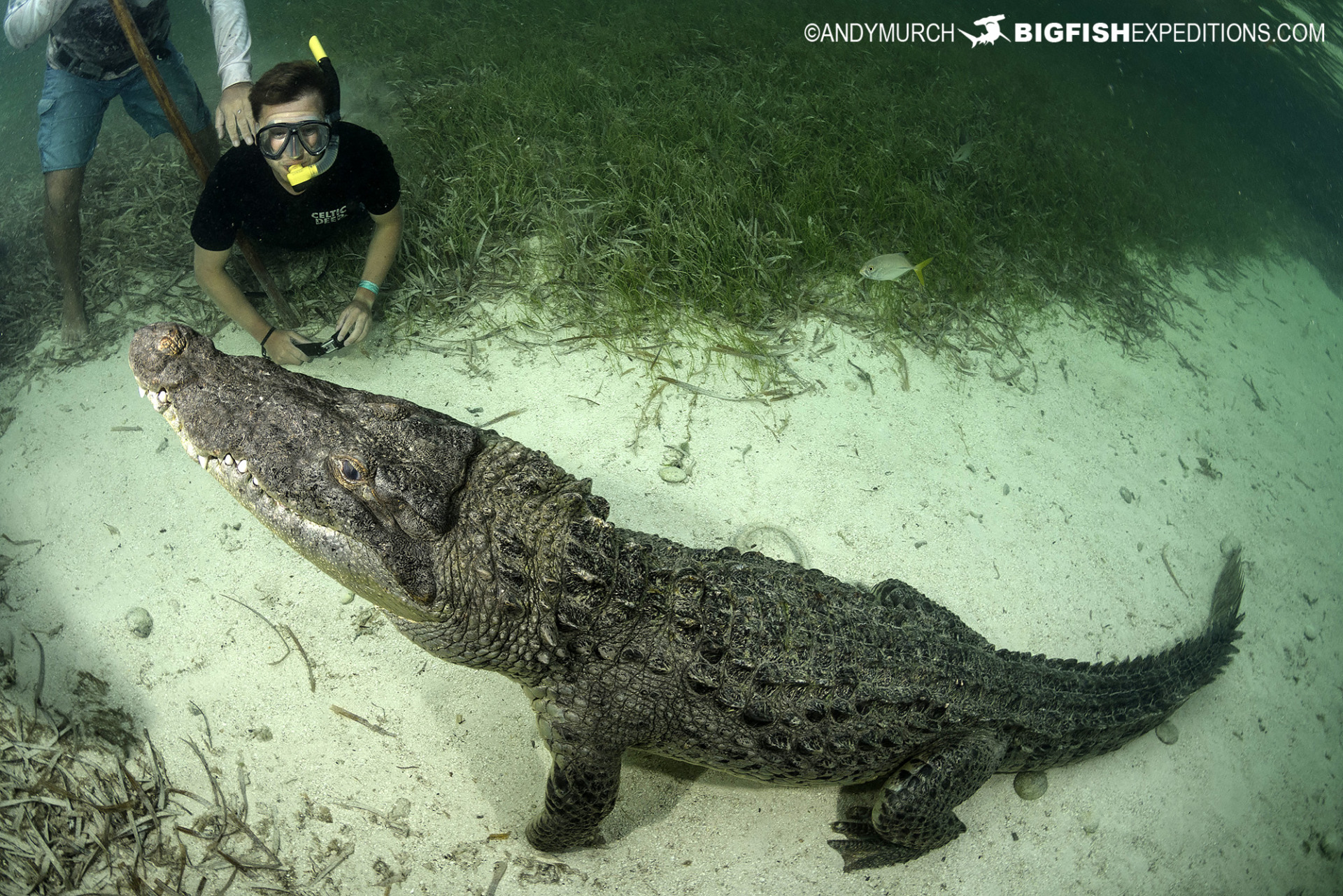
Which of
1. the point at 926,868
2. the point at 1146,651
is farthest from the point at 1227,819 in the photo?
the point at 926,868

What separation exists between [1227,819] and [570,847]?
10.1ft

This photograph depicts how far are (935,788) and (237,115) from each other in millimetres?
4461

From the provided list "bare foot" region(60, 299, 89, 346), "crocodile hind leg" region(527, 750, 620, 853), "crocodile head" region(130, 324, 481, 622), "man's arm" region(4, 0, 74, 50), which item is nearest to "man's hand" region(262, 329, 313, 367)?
"bare foot" region(60, 299, 89, 346)

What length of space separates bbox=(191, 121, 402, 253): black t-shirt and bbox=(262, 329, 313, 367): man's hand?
19.8 inches

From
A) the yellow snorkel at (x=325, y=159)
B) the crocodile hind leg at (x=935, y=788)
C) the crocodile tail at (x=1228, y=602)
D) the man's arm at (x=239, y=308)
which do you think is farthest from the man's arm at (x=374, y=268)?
the crocodile tail at (x=1228, y=602)

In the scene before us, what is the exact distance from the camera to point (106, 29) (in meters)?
3.43

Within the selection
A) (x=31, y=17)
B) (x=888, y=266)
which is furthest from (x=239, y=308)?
(x=888, y=266)

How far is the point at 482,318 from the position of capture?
3.83 meters

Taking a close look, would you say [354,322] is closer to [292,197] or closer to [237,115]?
[292,197]

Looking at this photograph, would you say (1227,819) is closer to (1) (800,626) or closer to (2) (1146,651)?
(2) (1146,651)

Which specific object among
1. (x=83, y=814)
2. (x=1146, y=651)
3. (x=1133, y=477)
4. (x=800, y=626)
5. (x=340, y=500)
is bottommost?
(x=83, y=814)

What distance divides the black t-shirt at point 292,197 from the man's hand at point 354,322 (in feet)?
1.60

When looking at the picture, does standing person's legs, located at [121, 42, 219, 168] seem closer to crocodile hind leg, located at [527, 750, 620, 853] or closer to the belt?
the belt

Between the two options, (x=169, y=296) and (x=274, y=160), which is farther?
(x=169, y=296)
